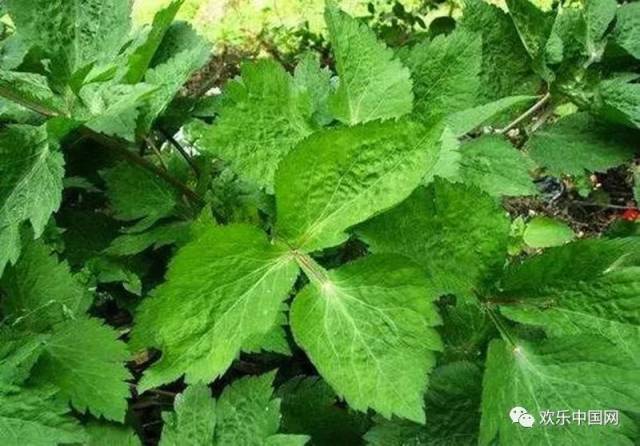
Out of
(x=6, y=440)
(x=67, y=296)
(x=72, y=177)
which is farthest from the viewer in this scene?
(x=72, y=177)

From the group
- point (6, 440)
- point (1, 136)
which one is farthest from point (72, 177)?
point (6, 440)

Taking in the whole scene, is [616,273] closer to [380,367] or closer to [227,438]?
[380,367]

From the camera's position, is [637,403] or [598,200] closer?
[637,403]

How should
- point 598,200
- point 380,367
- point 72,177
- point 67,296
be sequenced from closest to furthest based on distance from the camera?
point 380,367 < point 67,296 < point 72,177 < point 598,200

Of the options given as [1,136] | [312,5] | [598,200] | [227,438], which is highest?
[1,136]

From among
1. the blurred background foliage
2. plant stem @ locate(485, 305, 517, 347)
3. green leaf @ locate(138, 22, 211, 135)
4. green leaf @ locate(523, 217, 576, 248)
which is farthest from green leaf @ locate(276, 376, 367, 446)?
the blurred background foliage

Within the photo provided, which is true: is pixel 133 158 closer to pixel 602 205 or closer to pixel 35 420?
pixel 35 420

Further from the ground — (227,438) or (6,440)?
(6,440)

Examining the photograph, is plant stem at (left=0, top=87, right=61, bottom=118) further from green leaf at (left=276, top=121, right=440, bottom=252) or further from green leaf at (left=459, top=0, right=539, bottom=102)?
green leaf at (left=459, top=0, right=539, bottom=102)
